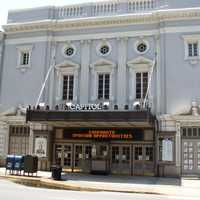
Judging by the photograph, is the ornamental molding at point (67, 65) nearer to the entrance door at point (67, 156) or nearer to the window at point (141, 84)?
the window at point (141, 84)

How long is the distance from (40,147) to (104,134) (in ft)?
15.7

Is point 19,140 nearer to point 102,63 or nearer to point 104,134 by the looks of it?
point 104,134

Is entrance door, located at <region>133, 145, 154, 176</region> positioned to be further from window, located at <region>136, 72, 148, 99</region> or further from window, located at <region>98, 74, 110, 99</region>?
window, located at <region>98, 74, 110, 99</region>

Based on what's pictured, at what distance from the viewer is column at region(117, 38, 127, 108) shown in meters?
26.8

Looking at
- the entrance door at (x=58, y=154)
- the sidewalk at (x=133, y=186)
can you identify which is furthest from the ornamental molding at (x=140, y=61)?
the sidewalk at (x=133, y=186)

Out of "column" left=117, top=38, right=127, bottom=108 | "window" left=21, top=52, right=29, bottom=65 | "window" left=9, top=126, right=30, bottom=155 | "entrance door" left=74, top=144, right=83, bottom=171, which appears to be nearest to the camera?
"column" left=117, top=38, right=127, bottom=108

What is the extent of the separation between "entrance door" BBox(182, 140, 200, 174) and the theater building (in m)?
0.06

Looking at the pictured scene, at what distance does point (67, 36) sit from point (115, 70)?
4790 millimetres

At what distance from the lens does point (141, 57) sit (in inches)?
1057

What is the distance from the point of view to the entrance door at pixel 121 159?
26297mm

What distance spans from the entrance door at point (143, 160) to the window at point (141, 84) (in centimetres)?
360

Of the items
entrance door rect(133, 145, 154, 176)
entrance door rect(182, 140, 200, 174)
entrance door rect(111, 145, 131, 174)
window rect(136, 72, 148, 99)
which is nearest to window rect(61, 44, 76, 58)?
window rect(136, 72, 148, 99)

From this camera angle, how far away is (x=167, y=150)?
974 inches

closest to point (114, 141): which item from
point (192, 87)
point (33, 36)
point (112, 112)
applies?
point (112, 112)
